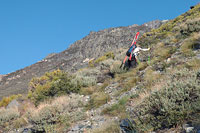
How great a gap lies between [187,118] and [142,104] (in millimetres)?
1299

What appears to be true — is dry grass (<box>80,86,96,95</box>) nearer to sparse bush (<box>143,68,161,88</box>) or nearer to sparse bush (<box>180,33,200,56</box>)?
sparse bush (<box>143,68,161,88</box>)

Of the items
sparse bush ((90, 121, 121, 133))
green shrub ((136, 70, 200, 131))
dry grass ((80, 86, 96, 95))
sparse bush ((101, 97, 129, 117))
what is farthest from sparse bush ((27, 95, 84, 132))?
green shrub ((136, 70, 200, 131))

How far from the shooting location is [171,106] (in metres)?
3.81

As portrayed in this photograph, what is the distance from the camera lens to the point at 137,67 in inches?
409

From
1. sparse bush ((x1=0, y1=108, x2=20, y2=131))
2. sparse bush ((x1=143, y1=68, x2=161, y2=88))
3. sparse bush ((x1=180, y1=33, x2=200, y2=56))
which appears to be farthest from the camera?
sparse bush ((x1=0, y1=108, x2=20, y2=131))

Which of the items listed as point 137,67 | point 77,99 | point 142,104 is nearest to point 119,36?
point 137,67

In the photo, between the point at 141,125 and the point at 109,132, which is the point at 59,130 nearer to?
the point at 109,132

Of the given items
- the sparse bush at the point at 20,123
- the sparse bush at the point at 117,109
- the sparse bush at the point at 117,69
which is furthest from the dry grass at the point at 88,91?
the sparse bush at the point at 117,109

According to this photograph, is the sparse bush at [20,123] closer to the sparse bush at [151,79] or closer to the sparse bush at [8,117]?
the sparse bush at [8,117]

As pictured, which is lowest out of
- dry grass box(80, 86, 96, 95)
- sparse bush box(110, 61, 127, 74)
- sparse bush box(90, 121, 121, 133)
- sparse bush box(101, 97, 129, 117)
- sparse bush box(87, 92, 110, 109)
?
sparse bush box(90, 121, 121, 133)

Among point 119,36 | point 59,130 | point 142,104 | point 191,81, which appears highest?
point 119,36

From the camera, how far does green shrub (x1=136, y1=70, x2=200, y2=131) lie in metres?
3.63

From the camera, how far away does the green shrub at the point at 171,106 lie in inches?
143

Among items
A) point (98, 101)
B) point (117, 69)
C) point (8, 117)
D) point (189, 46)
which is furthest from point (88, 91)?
point (189, 46)
